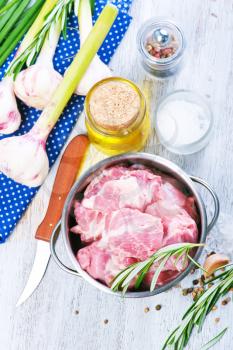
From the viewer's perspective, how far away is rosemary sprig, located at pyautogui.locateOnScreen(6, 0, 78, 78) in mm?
1174

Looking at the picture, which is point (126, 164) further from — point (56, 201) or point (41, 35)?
point (41, 35)

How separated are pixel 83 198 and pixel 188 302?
1.07ft

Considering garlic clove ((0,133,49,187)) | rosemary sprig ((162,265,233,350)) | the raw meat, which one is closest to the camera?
rosemary sprig ((162,265,233,350))

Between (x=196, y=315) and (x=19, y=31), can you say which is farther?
(x=19, y=31)

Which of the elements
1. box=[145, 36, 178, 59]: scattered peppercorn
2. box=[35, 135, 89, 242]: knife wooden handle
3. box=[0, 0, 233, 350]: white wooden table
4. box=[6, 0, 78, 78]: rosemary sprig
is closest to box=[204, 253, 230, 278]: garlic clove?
box=[0, 0, 233, 350]: white wooden table

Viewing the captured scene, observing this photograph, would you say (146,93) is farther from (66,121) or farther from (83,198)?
(83,198)

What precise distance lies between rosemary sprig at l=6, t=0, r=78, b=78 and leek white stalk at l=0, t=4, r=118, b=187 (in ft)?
0.23

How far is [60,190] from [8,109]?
20 centimetres

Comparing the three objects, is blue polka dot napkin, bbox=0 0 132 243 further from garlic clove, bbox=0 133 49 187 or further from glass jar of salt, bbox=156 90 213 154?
glass jar of salt, bbox=156 90 213 154

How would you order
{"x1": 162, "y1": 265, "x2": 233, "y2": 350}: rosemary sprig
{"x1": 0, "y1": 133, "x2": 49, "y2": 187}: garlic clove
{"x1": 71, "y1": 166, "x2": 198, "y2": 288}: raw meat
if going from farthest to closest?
{"x1": 0, "y1": 133, "x2": 49, "y2": 187}: garlic clove
{"x1": 71, "y1": 166, "x2": 198, "y2": 288}: raw meat
{"x1": 162, "y1": 265, "x2": 233, "y2": 350}: rosemary sprig

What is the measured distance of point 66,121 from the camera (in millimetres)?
1230

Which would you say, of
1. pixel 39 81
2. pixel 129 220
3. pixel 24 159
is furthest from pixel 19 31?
pixel 129 220

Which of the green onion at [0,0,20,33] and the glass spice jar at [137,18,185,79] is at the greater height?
the green onion at [0,0,20,33]

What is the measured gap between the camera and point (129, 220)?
1.02m
